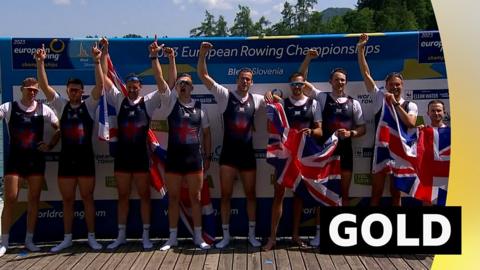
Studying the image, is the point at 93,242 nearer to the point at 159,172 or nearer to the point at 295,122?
the point at 159,172

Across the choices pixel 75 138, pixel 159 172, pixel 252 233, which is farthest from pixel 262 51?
pixel 75 138

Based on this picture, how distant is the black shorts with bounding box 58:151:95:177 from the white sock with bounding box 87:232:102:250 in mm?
735

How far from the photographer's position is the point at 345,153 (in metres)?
6.56

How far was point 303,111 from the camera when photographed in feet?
21.0

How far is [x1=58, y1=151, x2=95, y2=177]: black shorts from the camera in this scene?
6.40m

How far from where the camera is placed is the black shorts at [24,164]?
630 centimetres

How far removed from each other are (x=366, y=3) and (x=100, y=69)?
63499 millimetres

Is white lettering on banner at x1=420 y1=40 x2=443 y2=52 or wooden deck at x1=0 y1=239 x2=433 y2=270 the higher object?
white lettering on banner at x1=420 y1=40 x2=443 y2=52

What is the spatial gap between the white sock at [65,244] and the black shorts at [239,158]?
2.02 metres

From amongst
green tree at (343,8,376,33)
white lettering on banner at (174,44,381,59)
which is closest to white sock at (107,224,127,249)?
→ white lettering on banner at (174,44,381,59)

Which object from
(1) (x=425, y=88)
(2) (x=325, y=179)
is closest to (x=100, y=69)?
(2) (x=325, y=179)

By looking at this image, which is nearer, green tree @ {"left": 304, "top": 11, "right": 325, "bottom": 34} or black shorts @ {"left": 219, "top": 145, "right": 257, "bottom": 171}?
black shorts @ {"left": 219, "top": 145, "right": 257, "bottom": 171}

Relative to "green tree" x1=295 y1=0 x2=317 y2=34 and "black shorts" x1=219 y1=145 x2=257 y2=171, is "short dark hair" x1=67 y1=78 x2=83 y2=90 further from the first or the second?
"green tree" x1=295 y1=0 x2=317 y2=34

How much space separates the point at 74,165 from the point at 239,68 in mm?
2280
